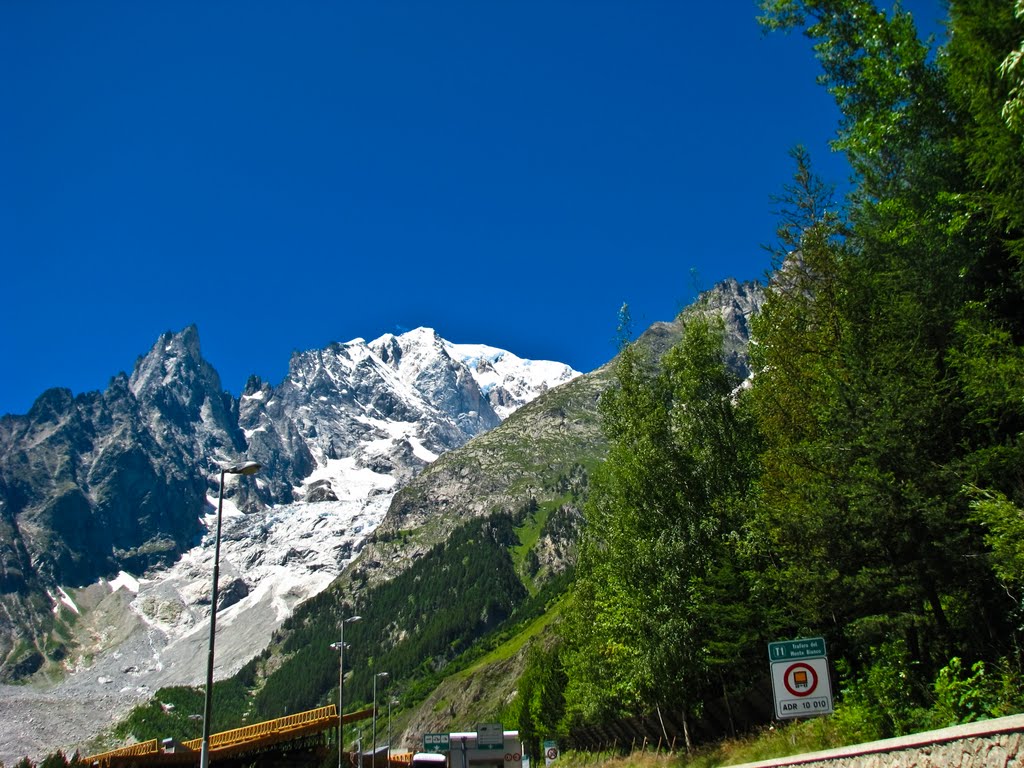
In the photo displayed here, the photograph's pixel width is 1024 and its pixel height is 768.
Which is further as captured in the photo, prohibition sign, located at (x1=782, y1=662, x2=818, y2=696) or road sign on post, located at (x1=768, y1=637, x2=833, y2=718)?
prohibition sign, located at (x1=782, y1=662, x2=818, y2=696)

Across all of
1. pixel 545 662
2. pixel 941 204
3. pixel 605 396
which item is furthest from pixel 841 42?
pixel 545 662

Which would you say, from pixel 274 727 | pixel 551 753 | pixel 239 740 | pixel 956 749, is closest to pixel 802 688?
pixel 956 749

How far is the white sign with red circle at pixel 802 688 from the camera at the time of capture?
14.5m

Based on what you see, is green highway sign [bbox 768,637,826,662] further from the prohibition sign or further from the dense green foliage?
the dense green foliage

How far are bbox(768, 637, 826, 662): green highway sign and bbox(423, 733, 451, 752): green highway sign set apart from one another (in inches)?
1765

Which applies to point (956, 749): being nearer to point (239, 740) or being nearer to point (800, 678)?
point (800, 678)

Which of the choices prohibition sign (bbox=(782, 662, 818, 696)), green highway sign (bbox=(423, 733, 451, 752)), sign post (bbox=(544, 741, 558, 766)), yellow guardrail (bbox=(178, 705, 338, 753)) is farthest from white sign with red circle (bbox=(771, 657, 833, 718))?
sign post (bbox=(544, 741, 558, 766))

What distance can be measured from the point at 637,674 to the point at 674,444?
28.4 feet

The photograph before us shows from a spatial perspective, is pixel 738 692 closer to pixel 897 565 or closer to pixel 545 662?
pixel 897 565

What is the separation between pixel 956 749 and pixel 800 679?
431 cm

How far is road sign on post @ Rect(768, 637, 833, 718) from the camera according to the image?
14555 mm

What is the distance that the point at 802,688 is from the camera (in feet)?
48.3

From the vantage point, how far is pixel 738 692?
29547 mm

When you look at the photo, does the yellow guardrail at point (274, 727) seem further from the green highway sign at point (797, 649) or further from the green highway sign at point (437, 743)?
the green highway sign at point (797, 649)
